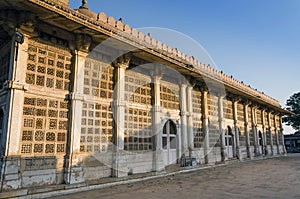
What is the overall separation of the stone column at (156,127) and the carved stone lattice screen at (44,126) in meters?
3.71

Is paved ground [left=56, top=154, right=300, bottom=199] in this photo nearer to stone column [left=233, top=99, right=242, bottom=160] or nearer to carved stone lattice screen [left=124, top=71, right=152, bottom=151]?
carved stone lattice screen [left=124, top=71, right=152, bottom=151]

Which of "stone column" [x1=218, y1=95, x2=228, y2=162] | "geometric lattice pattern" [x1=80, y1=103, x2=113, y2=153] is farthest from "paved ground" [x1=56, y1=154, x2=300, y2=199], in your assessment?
"stone column" [x1=218, y1=95, x2=228, y2=162]

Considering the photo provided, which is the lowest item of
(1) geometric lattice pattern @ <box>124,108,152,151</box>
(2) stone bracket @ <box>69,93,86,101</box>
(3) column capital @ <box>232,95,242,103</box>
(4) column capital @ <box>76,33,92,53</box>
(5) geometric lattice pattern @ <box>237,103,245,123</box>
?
(1) geometric lattice pattern @ <box>124,108,152,151</box>

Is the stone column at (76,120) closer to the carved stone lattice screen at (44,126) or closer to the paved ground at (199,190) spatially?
the carved stone lattice screen at (44,126)

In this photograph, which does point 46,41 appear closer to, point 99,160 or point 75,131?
point 75,131

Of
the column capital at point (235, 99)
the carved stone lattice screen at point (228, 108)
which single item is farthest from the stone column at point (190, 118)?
the column capital at point (235, 99)

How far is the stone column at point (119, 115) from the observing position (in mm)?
7777

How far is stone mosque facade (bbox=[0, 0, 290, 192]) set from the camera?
19.5ft

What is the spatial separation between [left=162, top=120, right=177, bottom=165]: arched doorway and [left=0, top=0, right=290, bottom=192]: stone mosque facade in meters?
0.04

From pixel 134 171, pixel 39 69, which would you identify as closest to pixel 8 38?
pixel 39 69

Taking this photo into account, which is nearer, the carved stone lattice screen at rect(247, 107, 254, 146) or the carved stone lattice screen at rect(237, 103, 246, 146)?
the carved stone lattice screen at rect(237, 103, 246, 146)

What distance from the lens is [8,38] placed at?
6.61 meters

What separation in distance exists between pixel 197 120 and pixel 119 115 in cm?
540

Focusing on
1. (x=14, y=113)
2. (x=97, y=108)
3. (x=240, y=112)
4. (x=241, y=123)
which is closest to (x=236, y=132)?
(x=241, y=123)
